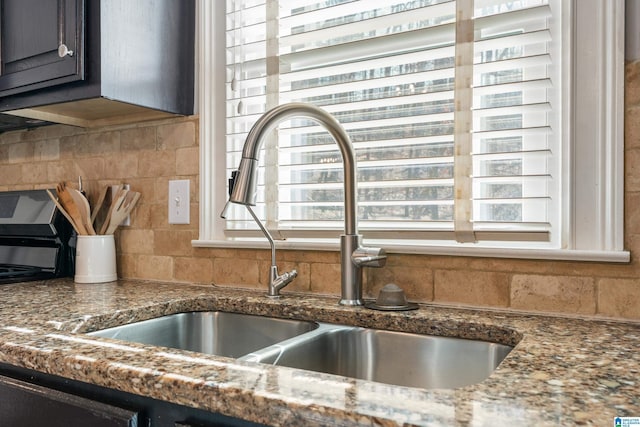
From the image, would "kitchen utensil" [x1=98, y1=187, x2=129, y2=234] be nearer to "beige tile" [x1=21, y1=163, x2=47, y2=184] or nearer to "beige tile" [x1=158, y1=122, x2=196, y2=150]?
"beige tile" [x1=158, y1=122, x2=196, y2=150]

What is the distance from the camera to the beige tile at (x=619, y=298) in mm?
1091

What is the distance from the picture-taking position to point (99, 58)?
1475 millimetres

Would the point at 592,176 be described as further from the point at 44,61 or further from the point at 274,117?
the point at 44,61

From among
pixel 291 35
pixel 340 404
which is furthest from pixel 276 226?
pixel 340 404

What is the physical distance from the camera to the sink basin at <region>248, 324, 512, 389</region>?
1.08 metres

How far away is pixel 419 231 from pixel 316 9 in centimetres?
71

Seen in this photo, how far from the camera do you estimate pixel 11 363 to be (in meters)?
0.92

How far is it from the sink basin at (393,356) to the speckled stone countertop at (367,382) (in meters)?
0.02

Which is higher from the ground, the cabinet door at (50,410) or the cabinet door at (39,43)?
the cabinet door at (39,43)

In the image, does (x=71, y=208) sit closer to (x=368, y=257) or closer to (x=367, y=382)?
(x=368, y=257)

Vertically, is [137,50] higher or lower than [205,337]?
higher

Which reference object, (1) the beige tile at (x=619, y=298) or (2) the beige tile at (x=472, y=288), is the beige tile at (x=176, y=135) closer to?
(2) the beige tile at (x=472, y=288)

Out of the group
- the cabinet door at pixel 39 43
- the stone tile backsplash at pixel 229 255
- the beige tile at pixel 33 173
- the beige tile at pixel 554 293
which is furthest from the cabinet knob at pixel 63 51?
the beige tile at pixel 554 293

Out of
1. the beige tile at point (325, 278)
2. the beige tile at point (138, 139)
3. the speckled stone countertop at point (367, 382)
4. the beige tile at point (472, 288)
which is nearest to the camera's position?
the speckled stone countertop at point (367, 382)
